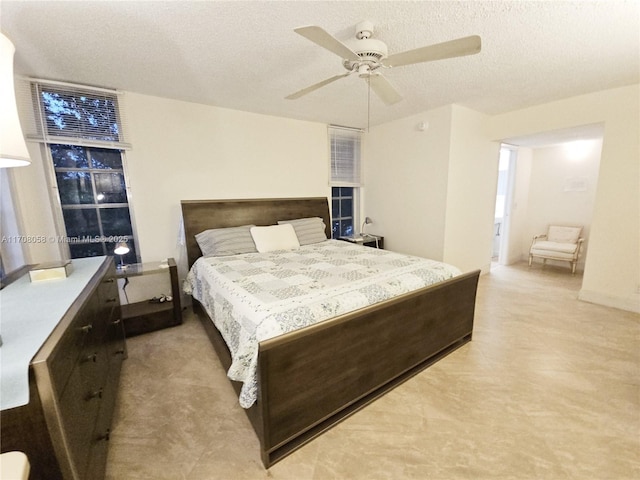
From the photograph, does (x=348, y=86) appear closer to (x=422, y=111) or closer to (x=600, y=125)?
(x=422, y=111)

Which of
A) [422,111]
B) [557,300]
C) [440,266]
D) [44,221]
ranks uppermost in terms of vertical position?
[422,111]

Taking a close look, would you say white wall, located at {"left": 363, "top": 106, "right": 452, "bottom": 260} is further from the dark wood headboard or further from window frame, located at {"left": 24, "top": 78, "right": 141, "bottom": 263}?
window frame, located at {"left": 24, "top": 78, "right": 141, "bottom": 263}

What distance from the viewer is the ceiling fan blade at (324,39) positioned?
4.39 feet

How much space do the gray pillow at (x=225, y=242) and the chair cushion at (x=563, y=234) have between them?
17.0 feet

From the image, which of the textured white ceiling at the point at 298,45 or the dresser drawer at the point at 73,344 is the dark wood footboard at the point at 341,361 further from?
the textured white ceiling at the point at 298,45

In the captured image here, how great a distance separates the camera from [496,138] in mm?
3885

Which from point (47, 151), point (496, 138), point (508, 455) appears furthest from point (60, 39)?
point (496, 138)

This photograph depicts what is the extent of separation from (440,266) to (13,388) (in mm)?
2415

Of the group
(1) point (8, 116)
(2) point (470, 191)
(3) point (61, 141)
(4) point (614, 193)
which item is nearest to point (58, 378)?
(1) point (8, 116)

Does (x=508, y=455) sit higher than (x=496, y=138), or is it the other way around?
(x=496, y=138)

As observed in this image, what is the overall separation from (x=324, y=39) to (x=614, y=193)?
145 inches

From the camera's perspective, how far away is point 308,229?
3.59 m

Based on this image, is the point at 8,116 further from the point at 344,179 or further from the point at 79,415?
the point at 344,179

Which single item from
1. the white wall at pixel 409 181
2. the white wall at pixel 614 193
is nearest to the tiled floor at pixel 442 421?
the white wall at pixel 614 193
